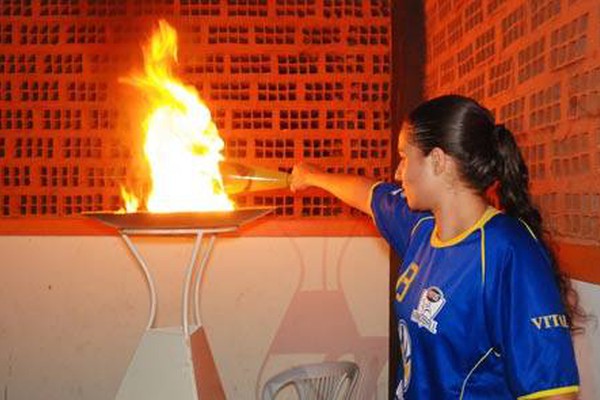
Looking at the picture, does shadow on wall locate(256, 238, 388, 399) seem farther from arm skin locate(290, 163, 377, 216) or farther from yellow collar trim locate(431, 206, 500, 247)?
yellow collar trim locate(431, 206, 500, 247)

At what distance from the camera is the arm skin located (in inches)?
90.4

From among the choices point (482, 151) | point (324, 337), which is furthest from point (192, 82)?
point (482, 151)

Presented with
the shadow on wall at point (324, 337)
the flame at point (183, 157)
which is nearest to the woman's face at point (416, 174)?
the flame at point (183, 157)

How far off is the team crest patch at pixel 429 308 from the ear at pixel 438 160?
30 cm

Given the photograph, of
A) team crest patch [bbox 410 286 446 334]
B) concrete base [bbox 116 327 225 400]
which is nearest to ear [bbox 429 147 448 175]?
team crest patch [bbox 410 286 446 334]

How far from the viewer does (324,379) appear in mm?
2693

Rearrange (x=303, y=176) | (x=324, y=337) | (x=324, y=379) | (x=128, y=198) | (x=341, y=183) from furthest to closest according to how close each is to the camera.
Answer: (x=324, y=337), (x=128, y=198), (x=324, y=379), (x=303, y=176), (x=341, y=183)

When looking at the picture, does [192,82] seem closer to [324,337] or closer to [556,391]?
[324,337]

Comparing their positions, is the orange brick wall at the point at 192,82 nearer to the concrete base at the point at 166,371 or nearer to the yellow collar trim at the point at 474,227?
the concrete base at the point at 166,371

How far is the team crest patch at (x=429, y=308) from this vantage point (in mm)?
1505

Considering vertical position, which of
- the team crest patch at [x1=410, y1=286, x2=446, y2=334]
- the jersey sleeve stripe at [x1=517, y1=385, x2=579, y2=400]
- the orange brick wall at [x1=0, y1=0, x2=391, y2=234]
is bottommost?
the jersey sleeve stripe at [x1=517, y1=385, x2=579, y2=400]

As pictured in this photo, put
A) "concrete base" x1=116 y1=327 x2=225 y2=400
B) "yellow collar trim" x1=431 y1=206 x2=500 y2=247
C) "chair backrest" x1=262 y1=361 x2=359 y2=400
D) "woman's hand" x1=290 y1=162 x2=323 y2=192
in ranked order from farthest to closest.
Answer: "chair backrest" x1=262 y1=361 x2=359 y2=400
"woman's hand" x1=290 y1=162 x2=323 y2=192
"concrete base" x1=116 y1=327 x2=225 y2=400
"yellow collar trim" x1=431 y1=206 x2=500 y2=247

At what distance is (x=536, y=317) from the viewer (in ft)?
4.24

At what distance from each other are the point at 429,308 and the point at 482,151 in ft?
1.38
